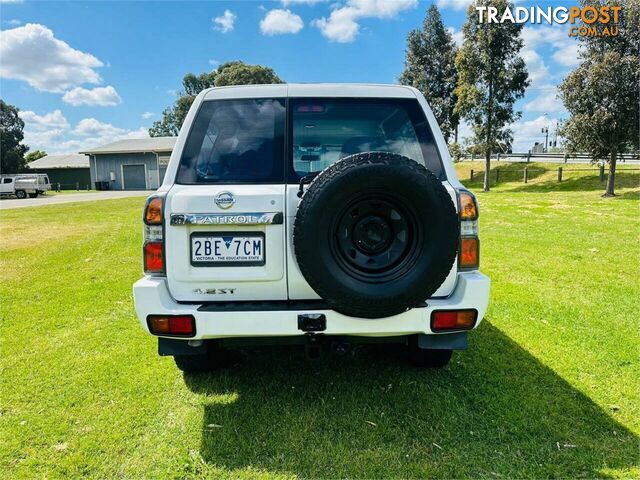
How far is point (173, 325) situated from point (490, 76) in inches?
997

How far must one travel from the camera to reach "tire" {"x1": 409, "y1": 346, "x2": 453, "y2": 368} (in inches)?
122

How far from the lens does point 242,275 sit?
239cm

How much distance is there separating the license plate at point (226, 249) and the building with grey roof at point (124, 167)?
39018mm

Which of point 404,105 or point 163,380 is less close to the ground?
point 404,105

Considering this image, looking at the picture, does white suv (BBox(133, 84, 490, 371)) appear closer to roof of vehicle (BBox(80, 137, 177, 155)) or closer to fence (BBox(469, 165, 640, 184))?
fence (BBox(469, 165, 640, 184))

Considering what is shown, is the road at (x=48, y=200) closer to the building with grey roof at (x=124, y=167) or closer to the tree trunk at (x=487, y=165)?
the building with grey roof at (x=124, y=167)

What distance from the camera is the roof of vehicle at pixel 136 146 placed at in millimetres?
38522

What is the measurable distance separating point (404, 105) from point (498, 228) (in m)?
8.13

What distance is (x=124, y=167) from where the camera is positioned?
39.6 meters

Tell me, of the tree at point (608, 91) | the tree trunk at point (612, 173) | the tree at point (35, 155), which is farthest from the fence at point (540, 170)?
the tree at point (35, 155)

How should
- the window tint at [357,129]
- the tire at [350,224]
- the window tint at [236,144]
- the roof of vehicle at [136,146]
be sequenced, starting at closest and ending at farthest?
the tire at [350,224]
the window tint at [236,144]
the window tint at [357,129]
the roof of vehicle at [136,146]

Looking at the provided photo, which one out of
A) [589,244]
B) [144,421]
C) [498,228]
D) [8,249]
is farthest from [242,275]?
[498,228]

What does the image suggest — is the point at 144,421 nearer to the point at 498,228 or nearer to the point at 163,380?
the point at 163,380

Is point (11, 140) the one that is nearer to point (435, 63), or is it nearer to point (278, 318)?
point (435, 63)
